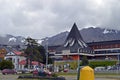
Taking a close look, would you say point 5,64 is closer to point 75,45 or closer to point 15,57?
point 15,57

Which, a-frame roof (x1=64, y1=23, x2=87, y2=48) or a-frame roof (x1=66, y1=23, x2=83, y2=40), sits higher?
a-frame roof (x1=66, y1=23, x2=83, y2=40)

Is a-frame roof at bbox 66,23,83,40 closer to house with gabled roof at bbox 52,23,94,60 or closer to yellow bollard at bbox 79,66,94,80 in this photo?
house with gabled roof at bbox 52,23,94,60

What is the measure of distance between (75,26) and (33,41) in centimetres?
5877

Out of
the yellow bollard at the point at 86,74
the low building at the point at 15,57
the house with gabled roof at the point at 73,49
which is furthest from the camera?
the house with gabled roof at the point at 73,49

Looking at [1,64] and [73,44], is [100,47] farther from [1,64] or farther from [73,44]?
[1,64]

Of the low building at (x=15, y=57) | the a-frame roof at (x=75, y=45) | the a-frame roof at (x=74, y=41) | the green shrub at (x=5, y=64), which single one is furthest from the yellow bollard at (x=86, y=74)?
the a-frame roof at (x=74, y=41)

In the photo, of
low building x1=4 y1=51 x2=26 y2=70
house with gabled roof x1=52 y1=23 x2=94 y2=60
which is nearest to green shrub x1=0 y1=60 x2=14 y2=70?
low building x1=4 y1=51 x2=26 y2=70

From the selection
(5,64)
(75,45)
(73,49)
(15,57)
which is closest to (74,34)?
(75,45)

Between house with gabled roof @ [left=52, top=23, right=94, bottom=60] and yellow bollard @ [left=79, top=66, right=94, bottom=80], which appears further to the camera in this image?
house with gabled roof @ [left=52, top=23, right=94, bottom=60]

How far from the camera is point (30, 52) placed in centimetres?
10481

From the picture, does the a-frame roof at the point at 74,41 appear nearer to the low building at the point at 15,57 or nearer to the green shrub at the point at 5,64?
the low building at the point at 15,57

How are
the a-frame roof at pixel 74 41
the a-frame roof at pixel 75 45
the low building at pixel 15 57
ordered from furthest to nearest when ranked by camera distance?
the a-frame roof at pixel 74 41 → the a-frame roof at pixel 75 45 → the low building at pixel 15 57

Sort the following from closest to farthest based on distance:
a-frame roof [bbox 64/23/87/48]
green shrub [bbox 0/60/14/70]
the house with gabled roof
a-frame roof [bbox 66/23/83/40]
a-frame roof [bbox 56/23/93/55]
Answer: green shrub [bbox 0/60/14/70] < the house with gabled roof < a-frame roof [bbox 56/23/93/55] < a-frame roof [bbox 64/23/87/48] < a-frame roof [bbox 66/23/83/40]

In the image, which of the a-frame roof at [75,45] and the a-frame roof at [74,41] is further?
the a-frame roof at [74,41]
